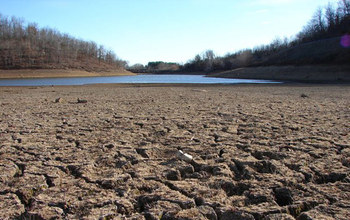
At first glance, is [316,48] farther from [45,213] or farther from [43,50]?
[43,50]

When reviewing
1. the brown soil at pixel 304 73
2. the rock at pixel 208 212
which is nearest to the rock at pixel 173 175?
the rock at pixel 208 212

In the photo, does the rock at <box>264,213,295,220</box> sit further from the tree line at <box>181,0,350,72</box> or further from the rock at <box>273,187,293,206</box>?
the tree line at <box>181,0,350,72</box>

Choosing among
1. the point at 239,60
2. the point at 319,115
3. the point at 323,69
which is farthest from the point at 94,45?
the point at 319,115

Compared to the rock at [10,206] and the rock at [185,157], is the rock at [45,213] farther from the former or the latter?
the rock at [185,157]

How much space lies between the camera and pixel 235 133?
488cm

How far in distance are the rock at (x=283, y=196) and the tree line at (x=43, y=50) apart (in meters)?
81.8

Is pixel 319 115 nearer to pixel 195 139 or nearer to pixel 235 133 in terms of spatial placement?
pixel 235 133

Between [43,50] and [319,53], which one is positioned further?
[43,50]

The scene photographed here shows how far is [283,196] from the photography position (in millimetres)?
2547

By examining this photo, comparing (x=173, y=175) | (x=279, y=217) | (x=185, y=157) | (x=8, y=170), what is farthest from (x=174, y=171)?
(x=8, y=170)

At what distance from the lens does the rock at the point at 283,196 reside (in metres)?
2.46

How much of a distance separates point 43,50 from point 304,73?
3314 inches

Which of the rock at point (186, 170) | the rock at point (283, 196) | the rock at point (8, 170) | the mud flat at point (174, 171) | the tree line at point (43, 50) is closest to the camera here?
the mud flat at point (174, 171)

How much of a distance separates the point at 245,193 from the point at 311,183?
73 cm
